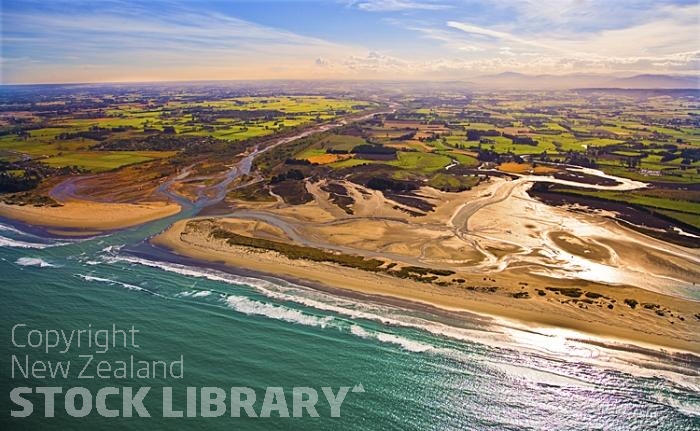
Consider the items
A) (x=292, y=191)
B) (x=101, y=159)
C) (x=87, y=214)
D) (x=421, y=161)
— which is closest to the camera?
(x=87, y=214)

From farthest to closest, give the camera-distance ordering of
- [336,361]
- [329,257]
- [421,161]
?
[421,161]
[329,257]
[336,361]

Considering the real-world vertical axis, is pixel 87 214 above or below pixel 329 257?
above

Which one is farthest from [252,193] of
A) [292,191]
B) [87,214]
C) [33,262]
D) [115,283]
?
[115,283]

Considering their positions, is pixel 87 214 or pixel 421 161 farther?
pixel 421 161

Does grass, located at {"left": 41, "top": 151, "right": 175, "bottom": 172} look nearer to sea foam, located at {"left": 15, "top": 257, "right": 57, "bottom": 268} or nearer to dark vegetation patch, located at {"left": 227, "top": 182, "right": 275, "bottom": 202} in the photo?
dark vegetation patch, located at {"left": 227, "top": 182, "right": 275, "bottom": 202}

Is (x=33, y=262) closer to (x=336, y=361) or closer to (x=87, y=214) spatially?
(x=87, y=214)

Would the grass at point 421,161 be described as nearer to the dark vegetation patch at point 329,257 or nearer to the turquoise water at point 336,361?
the dark vegetation patch at point 329,257

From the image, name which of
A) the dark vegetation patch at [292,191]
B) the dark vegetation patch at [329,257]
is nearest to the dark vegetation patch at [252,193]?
the dark vegetation patch at [292,191]

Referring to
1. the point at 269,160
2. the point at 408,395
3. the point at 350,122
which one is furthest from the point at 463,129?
the point at 408,395
